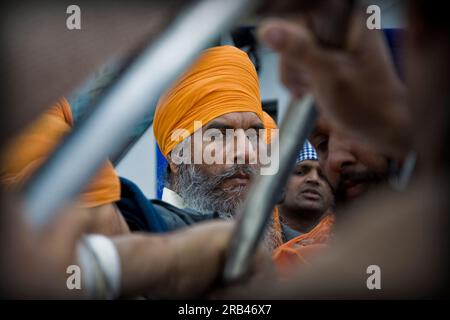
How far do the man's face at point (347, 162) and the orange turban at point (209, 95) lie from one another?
0.87 metres

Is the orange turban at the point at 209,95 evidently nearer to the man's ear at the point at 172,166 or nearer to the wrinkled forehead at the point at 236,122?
the wrinkled forehead at the point at 236,122

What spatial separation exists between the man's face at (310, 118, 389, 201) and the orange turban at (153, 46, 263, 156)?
87cm

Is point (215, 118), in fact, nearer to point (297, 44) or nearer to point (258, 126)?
point (258, 126)

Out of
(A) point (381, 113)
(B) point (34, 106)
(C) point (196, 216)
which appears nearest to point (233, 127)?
(C) point (196, 216)

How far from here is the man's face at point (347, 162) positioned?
3.20ft

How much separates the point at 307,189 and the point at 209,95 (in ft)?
3.36

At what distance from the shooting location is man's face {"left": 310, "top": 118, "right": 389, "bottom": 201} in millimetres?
976

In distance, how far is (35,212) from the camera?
41cm

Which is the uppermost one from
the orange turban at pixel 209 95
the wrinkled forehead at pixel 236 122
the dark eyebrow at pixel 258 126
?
the orange turban at pixel 209 95

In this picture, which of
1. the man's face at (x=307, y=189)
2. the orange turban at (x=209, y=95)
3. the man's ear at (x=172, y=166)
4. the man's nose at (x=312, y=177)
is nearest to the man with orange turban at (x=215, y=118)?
the orange turban at (x=209, y=95)

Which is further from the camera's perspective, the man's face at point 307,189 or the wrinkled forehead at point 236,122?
the man's face at point 307,189

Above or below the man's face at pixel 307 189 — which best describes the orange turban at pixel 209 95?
above
